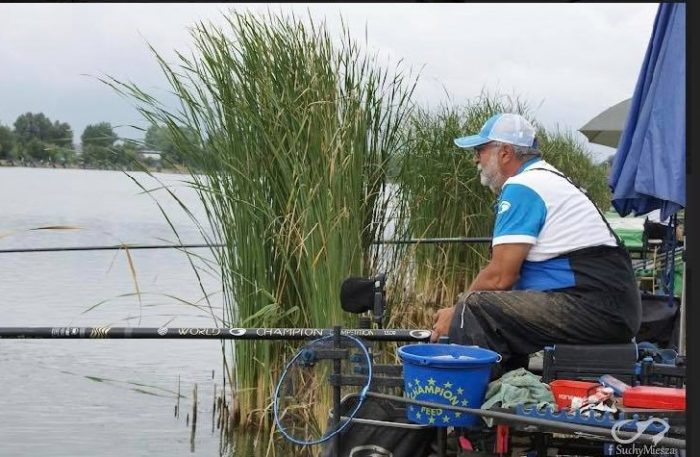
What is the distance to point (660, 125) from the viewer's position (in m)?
3.87

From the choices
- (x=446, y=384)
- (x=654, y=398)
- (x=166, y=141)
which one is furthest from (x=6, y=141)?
(x=654, y=398)

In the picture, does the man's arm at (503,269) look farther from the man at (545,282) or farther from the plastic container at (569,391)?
the plastic container at (569,391)

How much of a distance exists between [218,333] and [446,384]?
834 mm

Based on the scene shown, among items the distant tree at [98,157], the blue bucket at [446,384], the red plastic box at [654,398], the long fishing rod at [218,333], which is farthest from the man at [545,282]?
the distant tree at [98,157]

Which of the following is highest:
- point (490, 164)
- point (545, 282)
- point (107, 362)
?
point (490, 164)

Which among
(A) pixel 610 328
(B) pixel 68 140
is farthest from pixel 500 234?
(B) pixel 68 140

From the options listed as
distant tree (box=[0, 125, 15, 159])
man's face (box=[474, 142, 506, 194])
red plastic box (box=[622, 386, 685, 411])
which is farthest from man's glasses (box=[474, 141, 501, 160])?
distant tree (box=[0, 125, 15, 159])

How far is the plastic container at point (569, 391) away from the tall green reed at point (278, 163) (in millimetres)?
1784

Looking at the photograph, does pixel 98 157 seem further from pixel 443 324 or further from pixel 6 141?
pixel 443 324

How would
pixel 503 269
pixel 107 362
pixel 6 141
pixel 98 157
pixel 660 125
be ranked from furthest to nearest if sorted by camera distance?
pixel 107 362
pixel 6 141
pixel 98 157
pixel 660 125
pixel 503 269

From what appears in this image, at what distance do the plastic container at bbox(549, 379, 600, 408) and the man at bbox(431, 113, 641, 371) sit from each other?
17.8 inches

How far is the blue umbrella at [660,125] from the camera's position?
3768 millimetres

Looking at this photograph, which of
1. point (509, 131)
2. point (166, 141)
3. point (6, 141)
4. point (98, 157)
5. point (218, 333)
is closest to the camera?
point (218, 333)

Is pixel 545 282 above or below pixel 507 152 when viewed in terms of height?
below
